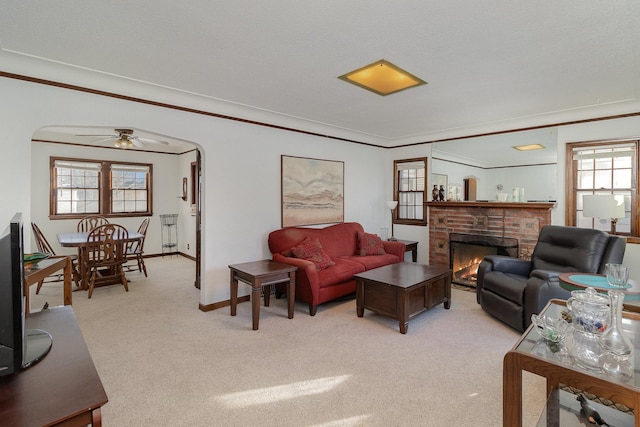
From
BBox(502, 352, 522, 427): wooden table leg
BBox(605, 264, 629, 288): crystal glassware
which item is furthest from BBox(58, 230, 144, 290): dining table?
BBox(605, 264, 629, 288): crystal glassware

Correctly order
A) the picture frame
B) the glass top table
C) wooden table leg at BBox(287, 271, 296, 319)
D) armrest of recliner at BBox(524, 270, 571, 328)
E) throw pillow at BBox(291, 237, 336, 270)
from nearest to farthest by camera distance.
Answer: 1. the glass top table
2. armrest of recliner at BBox(524, 270, 571, 328)
3. wooden table leg at BBox(287, 271, 296, 319)
4. throw pillow at BBox(291, 237, 336, 270)
5. the picture frame

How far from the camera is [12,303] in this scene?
3.43 feet

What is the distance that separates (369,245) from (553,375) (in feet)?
12.2

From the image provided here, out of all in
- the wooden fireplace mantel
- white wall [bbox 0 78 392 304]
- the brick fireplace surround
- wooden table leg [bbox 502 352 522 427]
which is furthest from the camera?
the brick fireplace surround

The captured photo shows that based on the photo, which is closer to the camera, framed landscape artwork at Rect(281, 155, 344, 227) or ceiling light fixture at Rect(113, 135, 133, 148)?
ceiling light fixture at Rect(113, 135, 133, 148)

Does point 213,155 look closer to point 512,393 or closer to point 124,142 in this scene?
point 124,142

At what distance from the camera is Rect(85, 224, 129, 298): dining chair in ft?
15.1

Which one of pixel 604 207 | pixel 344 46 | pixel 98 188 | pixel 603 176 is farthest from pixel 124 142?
pixel 603 176

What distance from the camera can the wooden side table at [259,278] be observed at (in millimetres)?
3363

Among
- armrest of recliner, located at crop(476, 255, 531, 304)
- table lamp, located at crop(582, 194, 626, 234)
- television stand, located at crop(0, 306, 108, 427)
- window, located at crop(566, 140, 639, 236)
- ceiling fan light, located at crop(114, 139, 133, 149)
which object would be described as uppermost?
ceiling fan light, located at crop(114, 139, 133, 149)

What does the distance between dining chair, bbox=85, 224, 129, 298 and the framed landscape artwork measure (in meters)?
2.52

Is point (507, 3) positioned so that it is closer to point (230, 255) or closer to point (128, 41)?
point (128, 41)

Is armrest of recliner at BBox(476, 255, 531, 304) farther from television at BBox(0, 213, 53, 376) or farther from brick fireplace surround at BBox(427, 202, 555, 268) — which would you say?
television at BBox(0, 213, 53, 376)

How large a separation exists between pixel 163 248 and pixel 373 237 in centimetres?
511
